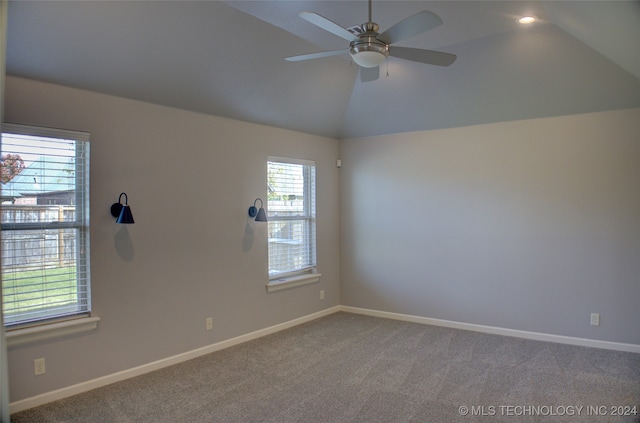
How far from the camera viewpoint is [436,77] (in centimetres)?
422

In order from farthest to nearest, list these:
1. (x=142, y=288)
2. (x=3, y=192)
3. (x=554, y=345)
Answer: (x=554, y=345)
(x=142, y=288)
(x=3, y=192)

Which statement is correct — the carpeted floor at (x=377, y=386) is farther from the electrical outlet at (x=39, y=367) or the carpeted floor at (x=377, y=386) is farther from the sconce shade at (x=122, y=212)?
the sconce shade at (x=122, y=212)

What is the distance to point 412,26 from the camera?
86.7 inches

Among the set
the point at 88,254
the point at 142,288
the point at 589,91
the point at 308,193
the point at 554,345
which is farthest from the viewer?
the point at 308,193

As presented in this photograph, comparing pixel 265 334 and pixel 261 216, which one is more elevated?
pixel 261 216

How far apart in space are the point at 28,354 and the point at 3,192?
1154 mm

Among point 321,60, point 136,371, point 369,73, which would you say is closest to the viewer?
point 369,73

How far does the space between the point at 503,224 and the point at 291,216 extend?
7.96 ft

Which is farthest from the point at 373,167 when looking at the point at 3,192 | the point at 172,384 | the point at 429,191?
the point at 3,192

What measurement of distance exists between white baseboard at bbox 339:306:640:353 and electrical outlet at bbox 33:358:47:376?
3528mm

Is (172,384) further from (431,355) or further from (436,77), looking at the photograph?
(436,77)

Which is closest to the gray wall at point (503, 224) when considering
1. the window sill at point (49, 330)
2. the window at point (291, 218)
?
the window at point (291, 218)

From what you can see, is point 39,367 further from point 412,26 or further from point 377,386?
point 412,26

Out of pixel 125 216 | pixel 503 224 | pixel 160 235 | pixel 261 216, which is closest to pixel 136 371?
pixel 160 235
